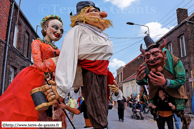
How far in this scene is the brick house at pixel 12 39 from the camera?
1022 cm

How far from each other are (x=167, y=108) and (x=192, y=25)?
553 inches

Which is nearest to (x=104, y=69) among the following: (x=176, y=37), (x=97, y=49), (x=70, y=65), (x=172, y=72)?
(x=97, y=49)

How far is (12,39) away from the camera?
11.4m

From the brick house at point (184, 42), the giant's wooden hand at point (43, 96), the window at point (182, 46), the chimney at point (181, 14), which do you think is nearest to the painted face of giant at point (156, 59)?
the giant's wooden hand at point (43, 96)

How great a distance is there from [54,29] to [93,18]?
28.9 inches

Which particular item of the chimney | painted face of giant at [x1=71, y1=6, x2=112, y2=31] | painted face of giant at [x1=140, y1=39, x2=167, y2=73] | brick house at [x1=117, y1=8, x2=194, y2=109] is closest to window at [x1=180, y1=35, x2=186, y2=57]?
brick house at [x1=117, y1=8, x2=194, y2=109]

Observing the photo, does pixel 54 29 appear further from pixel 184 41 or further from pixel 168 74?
pixel 184 41

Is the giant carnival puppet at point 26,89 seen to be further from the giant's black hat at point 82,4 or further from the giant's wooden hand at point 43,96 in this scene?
the giant's black hat at point 82,4

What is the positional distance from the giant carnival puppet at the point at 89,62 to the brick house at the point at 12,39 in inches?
377

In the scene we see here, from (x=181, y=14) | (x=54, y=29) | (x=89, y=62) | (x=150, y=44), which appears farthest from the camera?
(x=181, y=14)

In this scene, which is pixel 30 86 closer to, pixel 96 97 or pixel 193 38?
pixel 96 97

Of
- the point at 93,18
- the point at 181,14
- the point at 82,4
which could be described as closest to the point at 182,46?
the point at 181,14

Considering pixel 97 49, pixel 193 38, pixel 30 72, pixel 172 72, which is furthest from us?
pixel 193 38

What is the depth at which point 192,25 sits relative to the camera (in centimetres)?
1434
